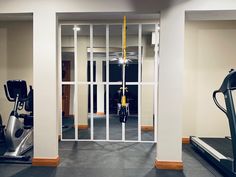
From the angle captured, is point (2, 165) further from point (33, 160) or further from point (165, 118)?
point (165, 118)

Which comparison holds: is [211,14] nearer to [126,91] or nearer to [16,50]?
[126,91]

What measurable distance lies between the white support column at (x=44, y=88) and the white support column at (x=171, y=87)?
6.04 ft

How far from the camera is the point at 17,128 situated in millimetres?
4387

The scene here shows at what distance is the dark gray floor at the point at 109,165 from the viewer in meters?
3.65

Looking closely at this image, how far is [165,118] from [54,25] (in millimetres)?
2481

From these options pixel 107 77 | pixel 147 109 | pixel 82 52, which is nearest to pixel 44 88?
pixel 107 77

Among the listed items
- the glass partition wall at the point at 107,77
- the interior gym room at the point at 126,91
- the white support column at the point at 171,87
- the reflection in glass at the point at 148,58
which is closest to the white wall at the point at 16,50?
the interior gym room at the point at 126,91

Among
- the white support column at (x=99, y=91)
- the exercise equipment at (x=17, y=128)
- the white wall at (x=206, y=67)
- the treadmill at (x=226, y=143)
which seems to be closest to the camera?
the treadmill at (x=226, y=143)

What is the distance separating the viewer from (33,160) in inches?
156

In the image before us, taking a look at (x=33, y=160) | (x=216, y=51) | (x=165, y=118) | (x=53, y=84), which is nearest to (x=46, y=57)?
(x=53, y=84)

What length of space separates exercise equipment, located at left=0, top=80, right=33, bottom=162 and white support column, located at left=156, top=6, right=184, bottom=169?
8.34 feet

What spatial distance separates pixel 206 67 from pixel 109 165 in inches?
131

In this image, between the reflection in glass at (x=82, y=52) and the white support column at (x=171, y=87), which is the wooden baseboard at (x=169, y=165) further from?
the reflection in glass at (x=82, y=52)

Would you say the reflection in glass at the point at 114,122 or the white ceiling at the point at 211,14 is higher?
the white ceiling at the point at 211,14
